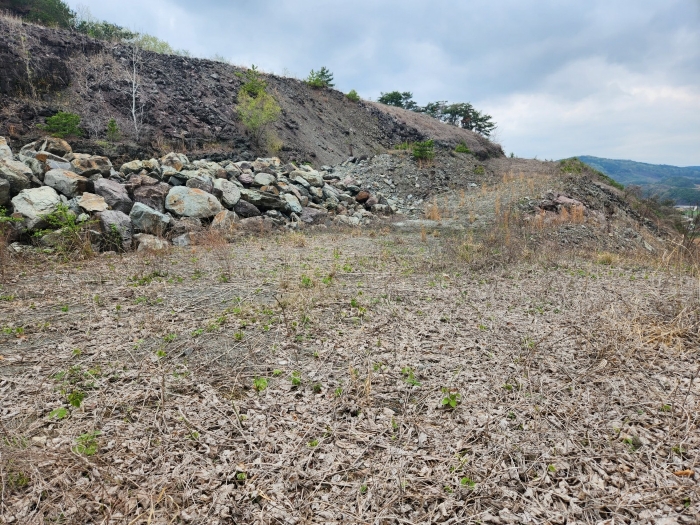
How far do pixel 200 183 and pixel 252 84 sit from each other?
41.7 feet

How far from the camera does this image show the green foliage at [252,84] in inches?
762

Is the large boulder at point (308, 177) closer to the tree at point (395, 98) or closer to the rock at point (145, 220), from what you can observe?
the rock at point (145, 220)

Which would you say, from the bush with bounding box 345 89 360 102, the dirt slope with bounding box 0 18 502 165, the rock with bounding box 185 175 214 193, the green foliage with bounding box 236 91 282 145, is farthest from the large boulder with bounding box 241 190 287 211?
the bush with bounding box 345 89 360 102

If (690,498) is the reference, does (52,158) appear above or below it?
above

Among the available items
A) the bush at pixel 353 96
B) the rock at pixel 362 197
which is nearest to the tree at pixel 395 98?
the bush at pixel 353 96

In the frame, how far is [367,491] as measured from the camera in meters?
2.03

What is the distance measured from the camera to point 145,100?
16.3 meters

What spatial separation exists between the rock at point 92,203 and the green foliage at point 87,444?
239 inches

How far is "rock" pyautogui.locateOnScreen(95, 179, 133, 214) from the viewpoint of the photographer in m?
7.70

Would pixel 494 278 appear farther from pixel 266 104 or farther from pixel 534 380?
pixel 266 104

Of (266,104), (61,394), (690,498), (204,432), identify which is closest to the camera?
(690,498)

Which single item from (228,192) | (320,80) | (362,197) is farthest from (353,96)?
(228,192)

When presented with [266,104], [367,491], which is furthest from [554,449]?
[266,104]

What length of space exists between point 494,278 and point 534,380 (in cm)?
301
